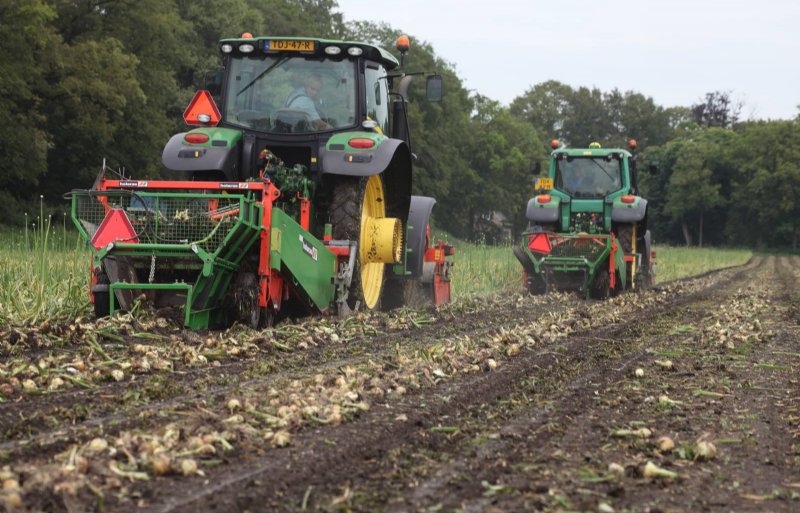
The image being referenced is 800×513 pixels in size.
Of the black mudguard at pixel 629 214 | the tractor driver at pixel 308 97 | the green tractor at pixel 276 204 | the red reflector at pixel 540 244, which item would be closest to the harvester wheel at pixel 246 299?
the green tractor at pixel 276 204

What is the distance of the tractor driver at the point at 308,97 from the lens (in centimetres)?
977

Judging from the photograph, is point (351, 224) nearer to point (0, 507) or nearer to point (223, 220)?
point (223, 220)

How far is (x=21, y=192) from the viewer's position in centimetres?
3056

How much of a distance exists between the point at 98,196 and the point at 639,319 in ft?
20.5

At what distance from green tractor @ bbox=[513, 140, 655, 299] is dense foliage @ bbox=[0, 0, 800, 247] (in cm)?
1468

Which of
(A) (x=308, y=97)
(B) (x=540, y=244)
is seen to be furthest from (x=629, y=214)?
(A) (x=308, y=97)

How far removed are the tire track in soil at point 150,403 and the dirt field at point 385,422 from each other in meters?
0.02

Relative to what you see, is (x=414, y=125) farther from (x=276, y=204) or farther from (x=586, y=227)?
(x=276, y=204)

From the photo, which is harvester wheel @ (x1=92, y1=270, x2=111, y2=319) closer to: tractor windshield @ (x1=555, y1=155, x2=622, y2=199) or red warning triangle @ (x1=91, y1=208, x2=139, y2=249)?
red warning triangle @ (x1=91, y1=208, x2=139, y2=249)

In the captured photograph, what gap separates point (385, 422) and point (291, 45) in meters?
5.88

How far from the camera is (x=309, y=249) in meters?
8.46

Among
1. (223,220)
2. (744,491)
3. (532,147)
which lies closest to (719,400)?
(744,491)

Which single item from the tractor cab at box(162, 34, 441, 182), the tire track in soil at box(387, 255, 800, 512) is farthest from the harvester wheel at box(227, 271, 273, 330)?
the tire track in soil at box(387, 255, 800, 512)

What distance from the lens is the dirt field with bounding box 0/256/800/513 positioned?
362 centimetres
